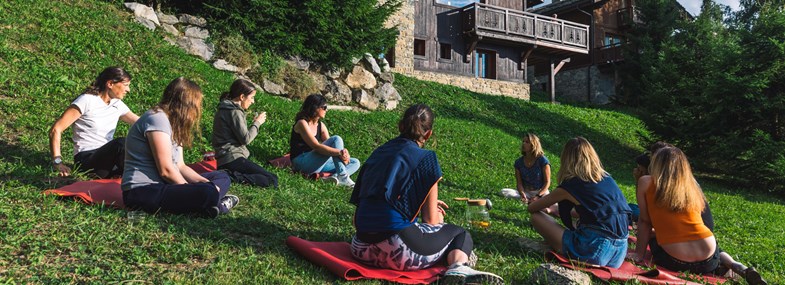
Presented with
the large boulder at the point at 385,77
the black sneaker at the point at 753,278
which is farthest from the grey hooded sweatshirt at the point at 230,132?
the large boulder at the point at 385,77

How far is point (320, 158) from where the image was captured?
8586 mm

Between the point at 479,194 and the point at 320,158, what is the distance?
9.86ft

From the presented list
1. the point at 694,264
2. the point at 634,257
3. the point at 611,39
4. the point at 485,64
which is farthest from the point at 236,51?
the point at 611,39

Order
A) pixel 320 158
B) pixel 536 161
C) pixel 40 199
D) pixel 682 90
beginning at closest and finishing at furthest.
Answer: pixel 40 199
pixel 320 158
pixel 536 161
pixel 682 90

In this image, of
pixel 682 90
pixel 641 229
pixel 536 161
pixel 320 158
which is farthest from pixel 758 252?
pixel 682 90

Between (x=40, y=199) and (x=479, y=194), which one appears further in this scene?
(x=479, y=194)

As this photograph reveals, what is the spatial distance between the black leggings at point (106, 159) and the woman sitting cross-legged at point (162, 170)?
1.49 m

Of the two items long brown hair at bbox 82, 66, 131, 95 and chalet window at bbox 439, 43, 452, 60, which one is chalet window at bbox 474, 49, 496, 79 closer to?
chalet window at bbox 439, 43, 452, 60

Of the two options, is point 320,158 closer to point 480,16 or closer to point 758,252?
point 758,252

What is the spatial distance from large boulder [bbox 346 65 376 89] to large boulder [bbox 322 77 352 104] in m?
0.55

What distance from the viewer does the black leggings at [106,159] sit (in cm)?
643

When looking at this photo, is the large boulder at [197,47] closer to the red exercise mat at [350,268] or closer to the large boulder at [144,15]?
the large boulder at [144,15]

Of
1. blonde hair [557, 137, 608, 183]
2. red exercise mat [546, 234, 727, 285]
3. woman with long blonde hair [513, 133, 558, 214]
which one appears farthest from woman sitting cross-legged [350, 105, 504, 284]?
woman with long blonde hair [513, 133, 558, 214]

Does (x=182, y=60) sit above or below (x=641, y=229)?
above
